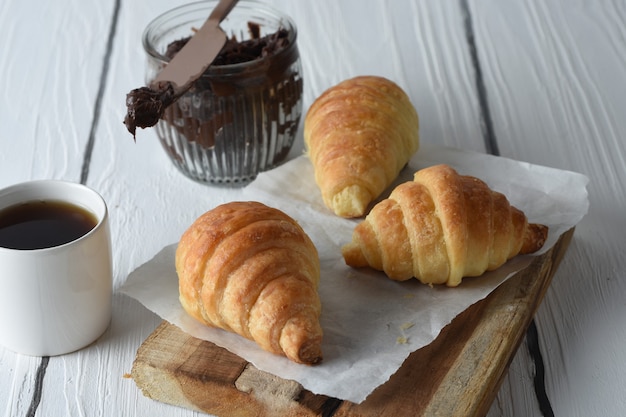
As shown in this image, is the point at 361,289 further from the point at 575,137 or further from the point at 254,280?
the point at 575,137

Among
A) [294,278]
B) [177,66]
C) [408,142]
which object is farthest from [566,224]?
[177,66]

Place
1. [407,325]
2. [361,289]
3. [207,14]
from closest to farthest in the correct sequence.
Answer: [407,325] < [361,289] < [207,14]

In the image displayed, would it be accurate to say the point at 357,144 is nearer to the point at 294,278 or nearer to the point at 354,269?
the point at 354,269

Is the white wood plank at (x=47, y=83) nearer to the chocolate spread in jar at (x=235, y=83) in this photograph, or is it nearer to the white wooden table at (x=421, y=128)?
the white wooden table at (x=421, y=128)

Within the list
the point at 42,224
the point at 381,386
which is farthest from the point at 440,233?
the point at 42,224

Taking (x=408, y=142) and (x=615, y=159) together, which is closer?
(x=408, y=142)

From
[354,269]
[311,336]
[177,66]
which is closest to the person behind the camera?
[311,336]
